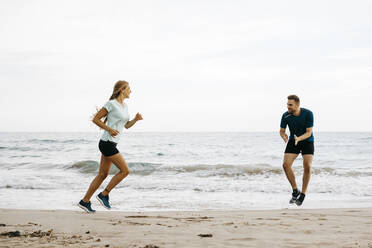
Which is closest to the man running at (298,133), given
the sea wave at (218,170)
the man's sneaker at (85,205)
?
the man's sneaker at (85,205)

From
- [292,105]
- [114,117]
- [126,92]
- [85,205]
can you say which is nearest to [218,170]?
[292,105]

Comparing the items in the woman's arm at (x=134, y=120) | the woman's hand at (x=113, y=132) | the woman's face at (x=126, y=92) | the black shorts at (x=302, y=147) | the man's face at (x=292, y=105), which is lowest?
the black shorts at (x=302, y=147)

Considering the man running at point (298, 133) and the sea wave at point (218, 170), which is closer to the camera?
the man running at point (298, 133)

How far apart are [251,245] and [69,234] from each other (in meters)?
1.93

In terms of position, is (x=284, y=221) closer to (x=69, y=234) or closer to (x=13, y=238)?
(x=69, y=234)

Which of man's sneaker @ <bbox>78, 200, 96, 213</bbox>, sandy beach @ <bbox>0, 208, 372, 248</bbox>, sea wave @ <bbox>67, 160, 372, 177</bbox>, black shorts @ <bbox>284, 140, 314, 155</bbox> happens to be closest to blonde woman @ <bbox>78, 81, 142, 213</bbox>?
man's sneaker @ <bbox>78, 200, 96, 213</bbox>

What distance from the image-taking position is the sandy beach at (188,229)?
380 centimetres

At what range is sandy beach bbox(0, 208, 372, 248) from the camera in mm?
3801

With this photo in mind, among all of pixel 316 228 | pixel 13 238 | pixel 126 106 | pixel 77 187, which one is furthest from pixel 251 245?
pixel 77 187

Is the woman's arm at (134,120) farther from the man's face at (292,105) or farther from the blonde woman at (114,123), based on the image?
the man's face at (292,105)

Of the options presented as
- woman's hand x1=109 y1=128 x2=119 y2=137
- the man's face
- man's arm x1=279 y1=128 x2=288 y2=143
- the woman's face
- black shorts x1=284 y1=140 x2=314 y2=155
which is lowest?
black shorts x1=284 y1=140 x2=314 y2=155

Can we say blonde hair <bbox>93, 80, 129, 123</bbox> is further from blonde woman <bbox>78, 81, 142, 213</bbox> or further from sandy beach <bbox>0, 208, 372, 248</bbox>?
sandy beach <bbox>0, 208, 372, 248</bbox>

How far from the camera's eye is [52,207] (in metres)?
7.13

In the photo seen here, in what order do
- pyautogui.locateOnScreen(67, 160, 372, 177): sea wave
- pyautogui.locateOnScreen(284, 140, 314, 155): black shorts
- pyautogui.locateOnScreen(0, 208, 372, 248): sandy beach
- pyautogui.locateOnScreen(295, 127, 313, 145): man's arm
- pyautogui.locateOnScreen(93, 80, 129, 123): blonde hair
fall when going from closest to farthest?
pyautogui.locateOnScreen(0, 208, 372, 248): sandy beach → pyautogui.locateOnScreen(93, 80, 129, 123): blonde hair → pyautogui.locateOnScreen(295, 127, 313, 145): man's arm → pyautogui.locateOnScreen(284, 140, 314, 155): black shorts → pyautogui.locateOnScreen(67, 160, 372, 177): sea wave
